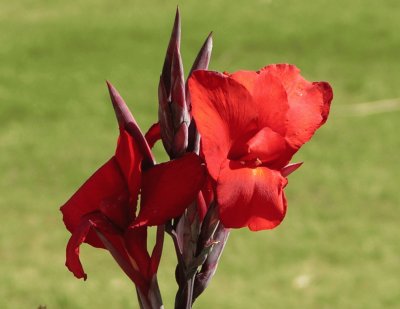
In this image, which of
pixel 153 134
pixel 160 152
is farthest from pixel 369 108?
pixel 153 134

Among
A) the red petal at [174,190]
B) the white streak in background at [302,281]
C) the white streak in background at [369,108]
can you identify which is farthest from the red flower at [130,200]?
the white streak in background at [369,108]

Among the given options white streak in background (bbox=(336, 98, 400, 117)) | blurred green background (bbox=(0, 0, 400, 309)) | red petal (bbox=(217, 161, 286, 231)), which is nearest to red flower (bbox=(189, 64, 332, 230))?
red petal (bbox=(217, 161, 286, 231))

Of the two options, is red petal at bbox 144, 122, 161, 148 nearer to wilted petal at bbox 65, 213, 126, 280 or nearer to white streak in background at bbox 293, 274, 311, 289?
wilted petal at bbox 65, 213, 126, 280

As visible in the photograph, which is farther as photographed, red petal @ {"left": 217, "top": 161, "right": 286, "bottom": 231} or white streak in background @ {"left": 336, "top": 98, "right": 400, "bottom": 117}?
white streak in background @ {"left": 336, "top": 98, "right": 400, "bottom": 117}

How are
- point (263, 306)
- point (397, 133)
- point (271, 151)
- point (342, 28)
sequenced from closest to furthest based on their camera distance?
point (271, 151) < point (263, 306) < point (397, 133) < point (342, 28)

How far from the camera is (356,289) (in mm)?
2516

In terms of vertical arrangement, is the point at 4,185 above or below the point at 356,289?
above

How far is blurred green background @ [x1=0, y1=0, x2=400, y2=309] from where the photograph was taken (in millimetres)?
2521

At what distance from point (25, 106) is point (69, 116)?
0.58 ft

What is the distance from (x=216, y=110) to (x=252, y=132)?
3 cm

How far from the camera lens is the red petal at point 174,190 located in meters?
0.64

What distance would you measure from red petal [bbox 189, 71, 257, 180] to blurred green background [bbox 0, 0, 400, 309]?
1809 millimetres

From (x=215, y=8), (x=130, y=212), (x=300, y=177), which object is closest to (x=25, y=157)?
(x=300, y=177)

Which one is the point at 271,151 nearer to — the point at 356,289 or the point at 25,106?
the point at 356,289
